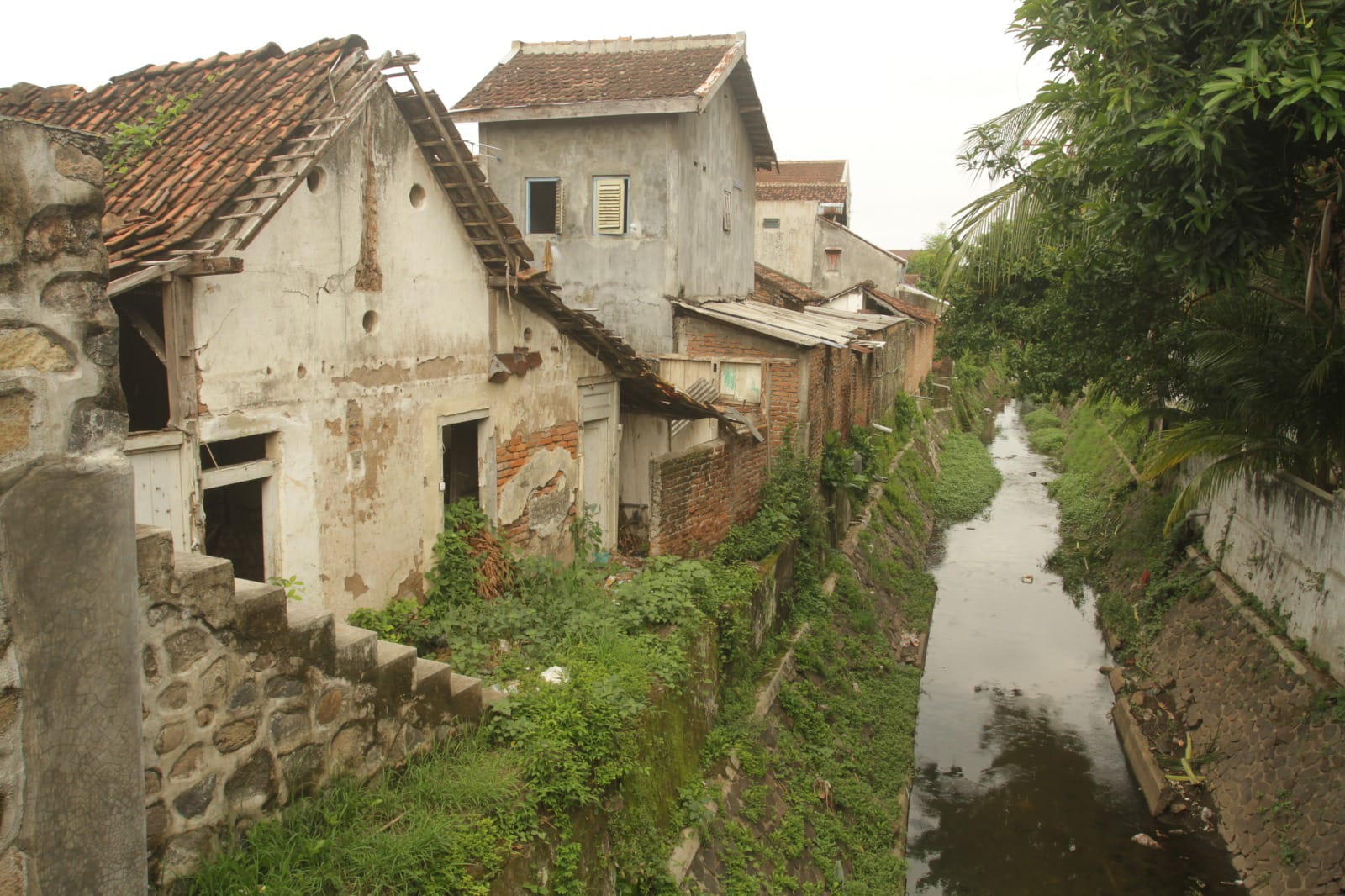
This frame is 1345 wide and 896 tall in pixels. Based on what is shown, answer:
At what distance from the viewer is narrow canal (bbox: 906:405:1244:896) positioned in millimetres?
9547

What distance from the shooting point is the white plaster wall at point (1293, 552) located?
985 centimetres

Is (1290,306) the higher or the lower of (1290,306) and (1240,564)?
the higher

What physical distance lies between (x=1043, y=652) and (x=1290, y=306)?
6.60m

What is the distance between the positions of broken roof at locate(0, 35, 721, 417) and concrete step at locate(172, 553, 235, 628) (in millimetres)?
2595

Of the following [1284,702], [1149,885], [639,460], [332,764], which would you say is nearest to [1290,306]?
[1284,702]

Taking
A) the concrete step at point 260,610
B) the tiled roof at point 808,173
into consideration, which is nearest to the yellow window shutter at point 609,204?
the concrete step at point 260,610

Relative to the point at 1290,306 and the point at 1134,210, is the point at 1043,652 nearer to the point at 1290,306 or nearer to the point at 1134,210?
the point at 1290,306

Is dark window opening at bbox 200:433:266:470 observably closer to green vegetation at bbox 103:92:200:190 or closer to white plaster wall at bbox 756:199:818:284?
green vegetation at bbox 103:92:200:190

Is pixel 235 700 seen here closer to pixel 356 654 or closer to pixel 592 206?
pixel 356 654

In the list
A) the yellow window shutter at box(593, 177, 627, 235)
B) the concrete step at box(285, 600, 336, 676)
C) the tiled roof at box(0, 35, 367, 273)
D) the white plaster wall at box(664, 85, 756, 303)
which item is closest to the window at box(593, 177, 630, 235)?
the yellow window shutter at box(593, 177, 627, 235)

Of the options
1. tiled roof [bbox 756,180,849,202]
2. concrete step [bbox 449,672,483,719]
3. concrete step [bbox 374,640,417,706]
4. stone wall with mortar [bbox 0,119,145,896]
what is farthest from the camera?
tiled roof [bbox 756,180,849,202]

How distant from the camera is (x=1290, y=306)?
1056 cm

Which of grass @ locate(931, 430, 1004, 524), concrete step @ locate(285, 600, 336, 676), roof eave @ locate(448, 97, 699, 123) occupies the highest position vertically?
roof eave @ locate(448, 97, 699, 123)

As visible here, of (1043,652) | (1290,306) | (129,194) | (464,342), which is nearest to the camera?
(129,194)
